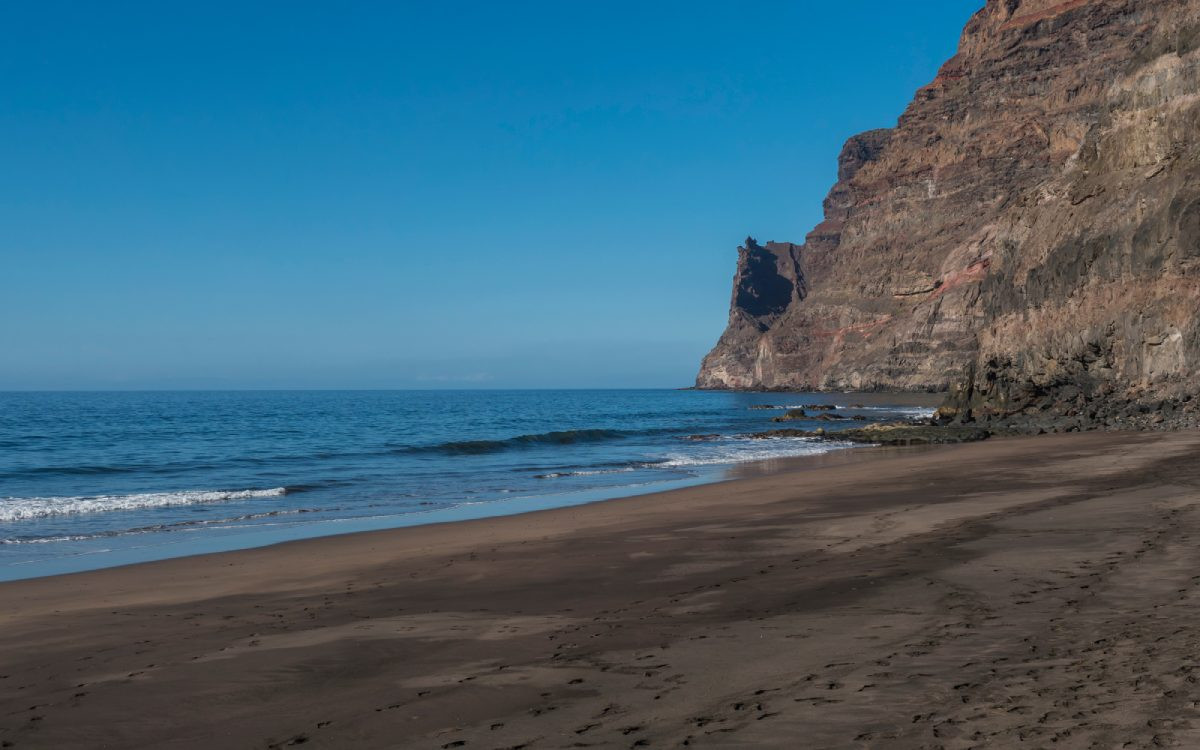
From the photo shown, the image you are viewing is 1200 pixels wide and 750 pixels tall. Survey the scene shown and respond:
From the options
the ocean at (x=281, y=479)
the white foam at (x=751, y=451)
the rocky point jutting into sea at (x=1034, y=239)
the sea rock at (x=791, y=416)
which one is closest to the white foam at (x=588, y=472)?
the ocean at (x=281, y=479)

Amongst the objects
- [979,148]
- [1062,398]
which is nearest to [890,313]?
[979,148]

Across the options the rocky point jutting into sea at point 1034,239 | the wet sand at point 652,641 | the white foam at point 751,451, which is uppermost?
the rocky point jutting into sea at point 1034,239

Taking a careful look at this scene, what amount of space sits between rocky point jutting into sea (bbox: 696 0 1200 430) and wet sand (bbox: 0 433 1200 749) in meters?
29.6

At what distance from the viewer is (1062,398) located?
1720 inches

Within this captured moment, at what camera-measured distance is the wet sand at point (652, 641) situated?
4.95m

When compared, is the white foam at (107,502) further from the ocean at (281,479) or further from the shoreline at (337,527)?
the shoreline at (337,527)

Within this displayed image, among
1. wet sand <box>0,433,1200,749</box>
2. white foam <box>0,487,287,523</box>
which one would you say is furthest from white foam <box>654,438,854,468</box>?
wet sand <box>0,433,1200,749</box>

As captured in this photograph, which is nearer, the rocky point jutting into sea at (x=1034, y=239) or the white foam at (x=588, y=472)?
the white foam at (x=588, y=472)

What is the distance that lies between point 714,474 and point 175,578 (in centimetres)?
2001

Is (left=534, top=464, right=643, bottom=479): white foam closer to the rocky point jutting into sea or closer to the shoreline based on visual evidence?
the shoreline

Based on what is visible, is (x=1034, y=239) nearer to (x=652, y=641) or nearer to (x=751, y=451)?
(x=751, y=451)

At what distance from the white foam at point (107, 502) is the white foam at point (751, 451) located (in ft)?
52.7

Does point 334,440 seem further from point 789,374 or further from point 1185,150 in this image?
point 789,374

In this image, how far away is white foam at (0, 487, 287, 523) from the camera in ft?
66.3
